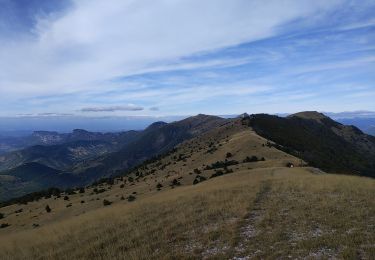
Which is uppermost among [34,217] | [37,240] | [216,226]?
[216,226]

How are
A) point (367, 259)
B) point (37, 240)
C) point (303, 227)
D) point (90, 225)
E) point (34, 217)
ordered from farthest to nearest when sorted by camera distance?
point (34, 217) < point (90, 225) < point (37, 240) < point (303, 227) < point (367, 259)

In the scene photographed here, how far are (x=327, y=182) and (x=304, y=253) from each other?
673 inches

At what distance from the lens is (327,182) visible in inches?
1141

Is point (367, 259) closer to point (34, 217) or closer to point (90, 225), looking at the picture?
point (90, 225)

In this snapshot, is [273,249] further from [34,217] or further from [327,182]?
[34,217]

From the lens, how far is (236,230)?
1680 centimetres

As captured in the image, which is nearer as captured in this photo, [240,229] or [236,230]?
[236,230]

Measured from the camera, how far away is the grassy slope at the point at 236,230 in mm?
14023

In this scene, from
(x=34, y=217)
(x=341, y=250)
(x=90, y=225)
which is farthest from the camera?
(x=34, y=217)

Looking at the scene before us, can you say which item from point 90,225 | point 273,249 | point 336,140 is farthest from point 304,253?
point 336,140

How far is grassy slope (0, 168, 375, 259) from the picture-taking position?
1402 centimetres

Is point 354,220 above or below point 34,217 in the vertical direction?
above

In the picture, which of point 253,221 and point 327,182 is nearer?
point 253,221

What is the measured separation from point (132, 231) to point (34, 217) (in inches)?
1385
